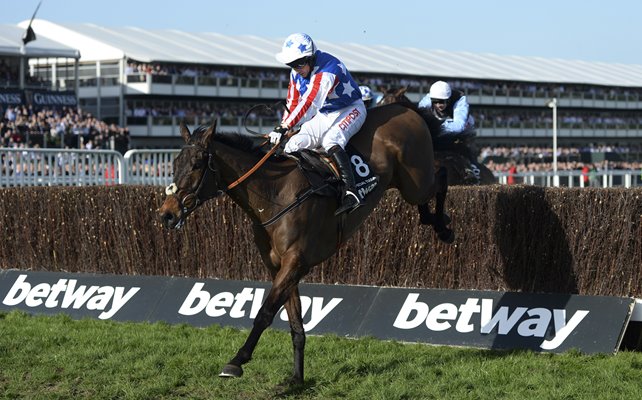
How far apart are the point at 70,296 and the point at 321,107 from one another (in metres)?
3.67

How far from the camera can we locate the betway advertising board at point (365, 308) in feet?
22.7

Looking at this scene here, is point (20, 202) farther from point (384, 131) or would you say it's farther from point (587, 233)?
point (587, 233)

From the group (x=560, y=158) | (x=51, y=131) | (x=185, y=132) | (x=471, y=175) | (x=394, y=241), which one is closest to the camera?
(x=185, y=132)

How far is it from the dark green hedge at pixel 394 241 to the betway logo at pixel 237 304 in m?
0.52

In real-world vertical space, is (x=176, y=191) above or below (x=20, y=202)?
above

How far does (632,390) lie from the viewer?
18.7ft

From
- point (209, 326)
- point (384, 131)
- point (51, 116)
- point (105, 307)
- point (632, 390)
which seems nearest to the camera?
point (632, 390)

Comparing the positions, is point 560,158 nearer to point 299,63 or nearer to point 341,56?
point 341,56

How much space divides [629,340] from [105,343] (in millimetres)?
3536

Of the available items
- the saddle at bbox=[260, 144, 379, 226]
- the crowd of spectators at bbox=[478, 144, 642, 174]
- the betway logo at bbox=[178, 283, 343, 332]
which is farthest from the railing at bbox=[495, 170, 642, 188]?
the saddle at bbox=[260, 144, 379, 226]

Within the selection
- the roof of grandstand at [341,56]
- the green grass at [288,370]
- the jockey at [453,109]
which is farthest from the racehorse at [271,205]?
the roof of grandstand at [341,56]

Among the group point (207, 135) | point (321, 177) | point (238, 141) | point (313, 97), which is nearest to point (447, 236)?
point (321, 177)

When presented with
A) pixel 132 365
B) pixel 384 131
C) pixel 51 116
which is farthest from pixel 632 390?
pixel 51 116

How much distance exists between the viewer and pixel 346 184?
257 inches
